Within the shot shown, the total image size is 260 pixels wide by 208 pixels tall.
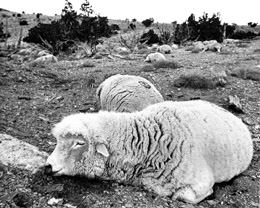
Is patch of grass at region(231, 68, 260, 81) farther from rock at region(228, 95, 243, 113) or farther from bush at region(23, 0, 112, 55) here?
bush at region(23, 0, 112, 55)

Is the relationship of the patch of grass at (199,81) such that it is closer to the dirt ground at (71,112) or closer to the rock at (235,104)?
the dirt ground at (71,112)

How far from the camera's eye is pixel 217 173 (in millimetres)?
4363

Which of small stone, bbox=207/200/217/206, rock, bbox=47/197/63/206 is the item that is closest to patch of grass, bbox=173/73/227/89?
small stone, bbox=207/200/217/206

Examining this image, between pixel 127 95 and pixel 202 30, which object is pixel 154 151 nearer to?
pixel 127 95

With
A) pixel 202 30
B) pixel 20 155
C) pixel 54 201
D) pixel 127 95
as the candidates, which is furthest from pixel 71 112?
pixel 202 30

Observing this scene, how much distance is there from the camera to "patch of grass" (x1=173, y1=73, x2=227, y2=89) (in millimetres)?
9087

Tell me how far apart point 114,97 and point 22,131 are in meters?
2.29

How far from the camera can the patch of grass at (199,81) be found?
909 cm

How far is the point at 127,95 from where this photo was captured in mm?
6625

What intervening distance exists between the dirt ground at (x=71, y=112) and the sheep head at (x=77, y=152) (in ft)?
0.54

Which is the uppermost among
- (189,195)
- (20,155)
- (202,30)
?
(202,30)

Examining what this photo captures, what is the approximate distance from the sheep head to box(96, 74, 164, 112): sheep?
Answer: 2.31 meters

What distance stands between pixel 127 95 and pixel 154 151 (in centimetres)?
259

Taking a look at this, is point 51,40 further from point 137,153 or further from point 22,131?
point 137,153
